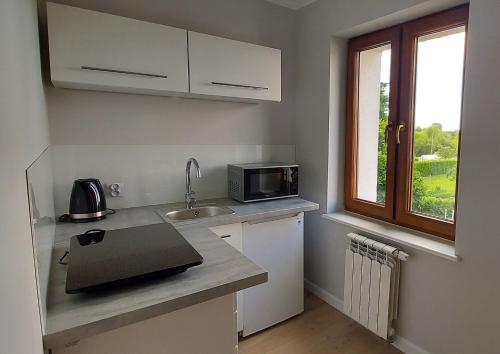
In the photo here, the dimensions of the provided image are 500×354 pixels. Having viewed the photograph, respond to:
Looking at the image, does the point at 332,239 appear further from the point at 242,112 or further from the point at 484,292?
the point at 242,112

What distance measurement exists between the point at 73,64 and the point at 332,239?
6.91 ft

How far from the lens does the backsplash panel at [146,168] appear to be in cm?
184

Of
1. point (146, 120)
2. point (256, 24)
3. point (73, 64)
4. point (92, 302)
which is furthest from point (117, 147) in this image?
point (256, 24)

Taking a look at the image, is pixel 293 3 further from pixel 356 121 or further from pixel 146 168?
pixel 146 168

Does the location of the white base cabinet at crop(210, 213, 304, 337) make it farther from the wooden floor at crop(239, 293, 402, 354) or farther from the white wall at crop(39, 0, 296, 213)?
the white wall at crop(39, 0, 296, 213)

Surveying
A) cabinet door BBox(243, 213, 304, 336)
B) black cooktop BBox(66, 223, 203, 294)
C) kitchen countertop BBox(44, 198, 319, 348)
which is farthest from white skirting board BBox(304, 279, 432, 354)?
black cooktop BBox(66, 223, 203, 294)

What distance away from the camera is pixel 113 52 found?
1.60m

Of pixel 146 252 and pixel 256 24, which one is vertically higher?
pixel 256 24

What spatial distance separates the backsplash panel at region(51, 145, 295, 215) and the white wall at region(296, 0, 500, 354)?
64cm

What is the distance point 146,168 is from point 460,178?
1.93 metres

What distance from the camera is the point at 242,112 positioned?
2438 millimetres

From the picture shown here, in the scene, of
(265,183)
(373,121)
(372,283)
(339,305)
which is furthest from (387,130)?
(339,305)

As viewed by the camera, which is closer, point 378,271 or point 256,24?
point 378,271

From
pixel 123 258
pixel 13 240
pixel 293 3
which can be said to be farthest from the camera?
pixel 293 3
